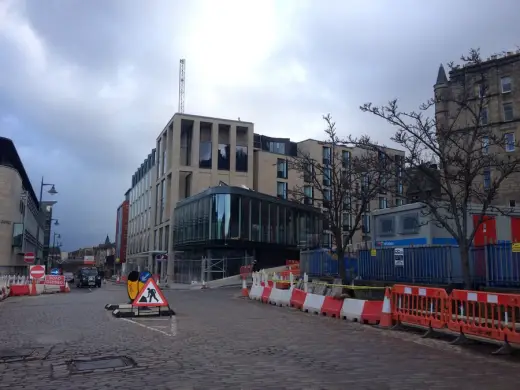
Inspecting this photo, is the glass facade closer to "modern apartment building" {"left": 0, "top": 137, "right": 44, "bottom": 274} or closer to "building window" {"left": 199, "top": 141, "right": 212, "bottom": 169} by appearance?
"building window" {"left": 199, "top": 141, "right": 212, "bottom": 169}

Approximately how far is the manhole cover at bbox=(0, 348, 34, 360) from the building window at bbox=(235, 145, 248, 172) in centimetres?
5425

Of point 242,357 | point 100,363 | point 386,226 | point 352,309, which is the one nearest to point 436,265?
point 352,309

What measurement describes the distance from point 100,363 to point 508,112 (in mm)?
53234

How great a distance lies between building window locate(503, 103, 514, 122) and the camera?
2025 inches

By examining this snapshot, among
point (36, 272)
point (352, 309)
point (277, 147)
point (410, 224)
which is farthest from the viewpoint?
point (277, 147)

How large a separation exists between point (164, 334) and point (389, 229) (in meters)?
12.3

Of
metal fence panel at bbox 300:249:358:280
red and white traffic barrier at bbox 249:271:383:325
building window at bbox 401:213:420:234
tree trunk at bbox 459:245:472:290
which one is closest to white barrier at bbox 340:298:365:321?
red and white traffic barrier at bbox 249:271:383:325

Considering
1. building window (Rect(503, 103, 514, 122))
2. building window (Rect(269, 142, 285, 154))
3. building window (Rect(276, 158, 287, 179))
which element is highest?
building window (Rect(269, 142, 285, 154))

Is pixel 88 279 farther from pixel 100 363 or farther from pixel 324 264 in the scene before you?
pixel 100 363

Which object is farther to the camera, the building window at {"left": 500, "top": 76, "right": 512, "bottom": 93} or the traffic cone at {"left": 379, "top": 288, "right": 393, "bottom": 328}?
the building window at {"left": 500, "top": 76, "right": 512, "bottom": 93}

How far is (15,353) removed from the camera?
29.9 ft

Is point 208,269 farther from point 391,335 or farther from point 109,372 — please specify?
point 109,372

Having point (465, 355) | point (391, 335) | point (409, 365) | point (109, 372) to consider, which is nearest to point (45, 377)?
point (109, 372)

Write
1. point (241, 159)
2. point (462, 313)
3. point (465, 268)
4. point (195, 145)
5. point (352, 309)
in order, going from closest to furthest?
point (462, 313), point (465, 268), point (352, 309), point (195, 145), point (241, 159)
